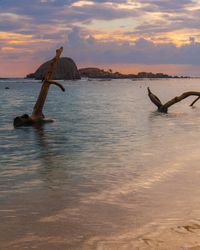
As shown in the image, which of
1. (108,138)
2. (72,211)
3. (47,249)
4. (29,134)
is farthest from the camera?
(29,134)

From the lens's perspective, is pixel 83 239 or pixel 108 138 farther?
pixel 108 138

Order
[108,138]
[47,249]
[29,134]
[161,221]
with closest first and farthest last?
[47,249] < [161,221] < [108,138] < [29,134]

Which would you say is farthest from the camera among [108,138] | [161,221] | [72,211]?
[108,138]

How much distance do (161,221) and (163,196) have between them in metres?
1.84

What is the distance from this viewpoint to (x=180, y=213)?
8633 mm

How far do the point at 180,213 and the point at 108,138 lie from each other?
13250mm

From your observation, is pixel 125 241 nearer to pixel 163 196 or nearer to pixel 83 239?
pixel 83 239

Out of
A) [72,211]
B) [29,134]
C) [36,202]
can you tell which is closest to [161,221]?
[72,211]

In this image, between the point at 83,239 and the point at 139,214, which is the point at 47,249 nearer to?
the point at 83,239

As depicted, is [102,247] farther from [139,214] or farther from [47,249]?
[139,214]

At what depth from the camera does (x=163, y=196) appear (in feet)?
32.7

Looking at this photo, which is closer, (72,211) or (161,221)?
(161,221)

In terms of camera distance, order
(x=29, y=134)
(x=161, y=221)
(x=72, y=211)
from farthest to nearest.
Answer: (x=29, y=134) → (x=72, y=211) → (x=161, y=221)

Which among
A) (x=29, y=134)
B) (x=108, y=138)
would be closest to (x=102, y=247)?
(x=108, y=138)
